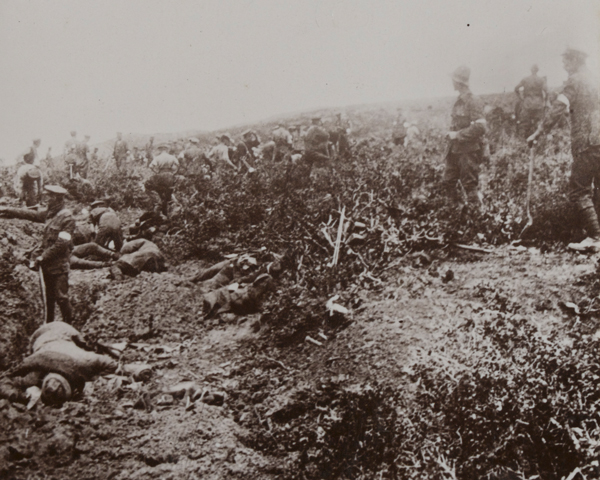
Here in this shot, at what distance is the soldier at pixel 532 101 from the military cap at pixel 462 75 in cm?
283

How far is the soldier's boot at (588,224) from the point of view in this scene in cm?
458

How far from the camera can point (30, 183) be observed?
231 inches

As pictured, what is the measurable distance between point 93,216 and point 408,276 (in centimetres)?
395

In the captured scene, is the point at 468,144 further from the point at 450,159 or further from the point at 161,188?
the point at 161,188

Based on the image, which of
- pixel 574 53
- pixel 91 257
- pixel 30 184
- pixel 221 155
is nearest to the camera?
pixel 574 53

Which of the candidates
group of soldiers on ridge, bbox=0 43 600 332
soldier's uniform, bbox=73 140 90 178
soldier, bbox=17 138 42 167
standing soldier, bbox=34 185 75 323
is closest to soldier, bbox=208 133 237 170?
group of soldiers on ridge, bbox=0 43 600 332

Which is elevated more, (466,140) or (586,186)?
(466,140)

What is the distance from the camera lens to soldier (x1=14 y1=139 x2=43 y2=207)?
18.9 feet

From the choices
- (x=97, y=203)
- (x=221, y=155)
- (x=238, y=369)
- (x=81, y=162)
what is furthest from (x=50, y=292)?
(x=221, y=155)

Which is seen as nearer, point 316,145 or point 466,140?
point 466,140

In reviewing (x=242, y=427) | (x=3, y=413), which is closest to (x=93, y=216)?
(x=3, y=413)

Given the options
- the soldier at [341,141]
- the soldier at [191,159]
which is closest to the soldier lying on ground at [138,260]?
the soldier at [191,159]

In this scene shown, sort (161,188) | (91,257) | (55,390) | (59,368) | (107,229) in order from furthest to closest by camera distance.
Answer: (161,188) → (107,229) → (91,257) → (59,368) → (55,390)

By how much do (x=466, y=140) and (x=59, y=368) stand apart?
17.0ft
